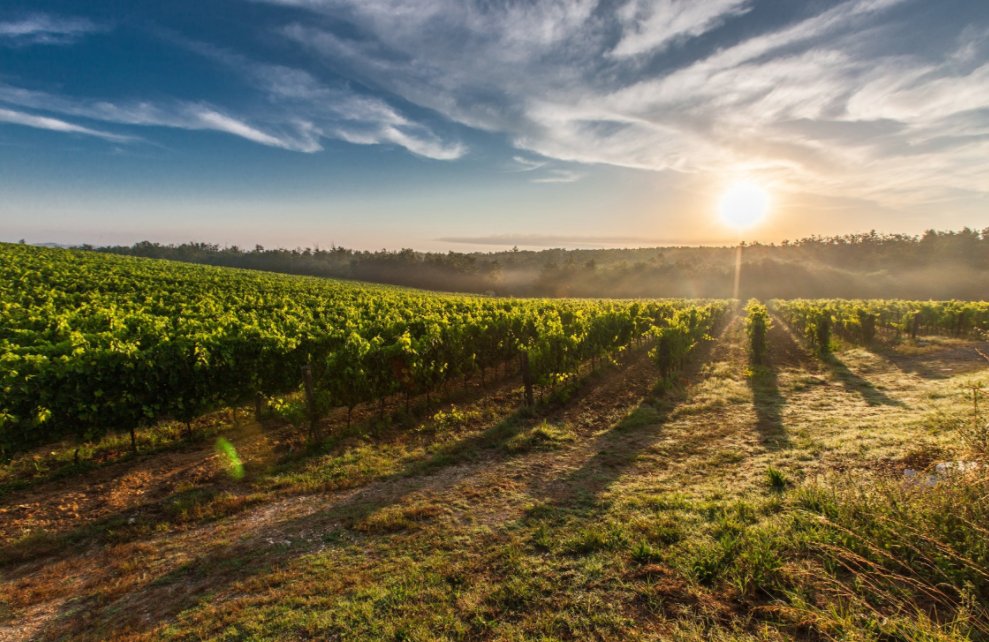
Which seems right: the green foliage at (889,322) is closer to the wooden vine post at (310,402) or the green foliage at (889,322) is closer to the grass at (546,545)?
the grass at (546,545)

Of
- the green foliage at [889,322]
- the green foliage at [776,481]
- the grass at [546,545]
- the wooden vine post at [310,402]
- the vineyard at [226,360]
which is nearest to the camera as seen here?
the grass at [546,545]

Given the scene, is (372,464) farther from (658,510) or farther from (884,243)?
(884,243)

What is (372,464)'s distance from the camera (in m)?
9.06

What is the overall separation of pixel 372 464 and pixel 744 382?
48.3 ft

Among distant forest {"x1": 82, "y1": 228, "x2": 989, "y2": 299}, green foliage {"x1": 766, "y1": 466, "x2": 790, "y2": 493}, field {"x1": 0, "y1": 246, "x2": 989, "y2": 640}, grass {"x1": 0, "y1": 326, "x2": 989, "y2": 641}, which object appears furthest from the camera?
distant forest {"x1": 82, "y1": 228, "x2": 989, "y2": 299}

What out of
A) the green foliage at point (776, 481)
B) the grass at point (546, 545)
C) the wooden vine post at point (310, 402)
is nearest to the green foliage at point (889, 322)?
the grass at point (546, 545)

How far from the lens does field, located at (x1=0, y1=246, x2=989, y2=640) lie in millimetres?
4477

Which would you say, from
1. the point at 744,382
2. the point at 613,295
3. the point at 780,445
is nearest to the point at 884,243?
the point at 613,295

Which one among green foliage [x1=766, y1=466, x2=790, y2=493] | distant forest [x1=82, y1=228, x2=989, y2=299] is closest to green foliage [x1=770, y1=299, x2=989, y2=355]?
green foliage [x1=766, y1=466, x2=790, y2=493]

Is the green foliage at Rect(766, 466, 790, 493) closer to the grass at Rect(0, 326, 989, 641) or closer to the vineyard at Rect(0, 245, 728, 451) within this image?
the grass at Rect(0, 326, 989, 641)

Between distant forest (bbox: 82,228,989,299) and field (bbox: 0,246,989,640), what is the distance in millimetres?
70830

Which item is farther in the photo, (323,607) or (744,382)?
(744,382)

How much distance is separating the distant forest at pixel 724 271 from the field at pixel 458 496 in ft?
232

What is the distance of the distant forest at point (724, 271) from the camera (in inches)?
2948
